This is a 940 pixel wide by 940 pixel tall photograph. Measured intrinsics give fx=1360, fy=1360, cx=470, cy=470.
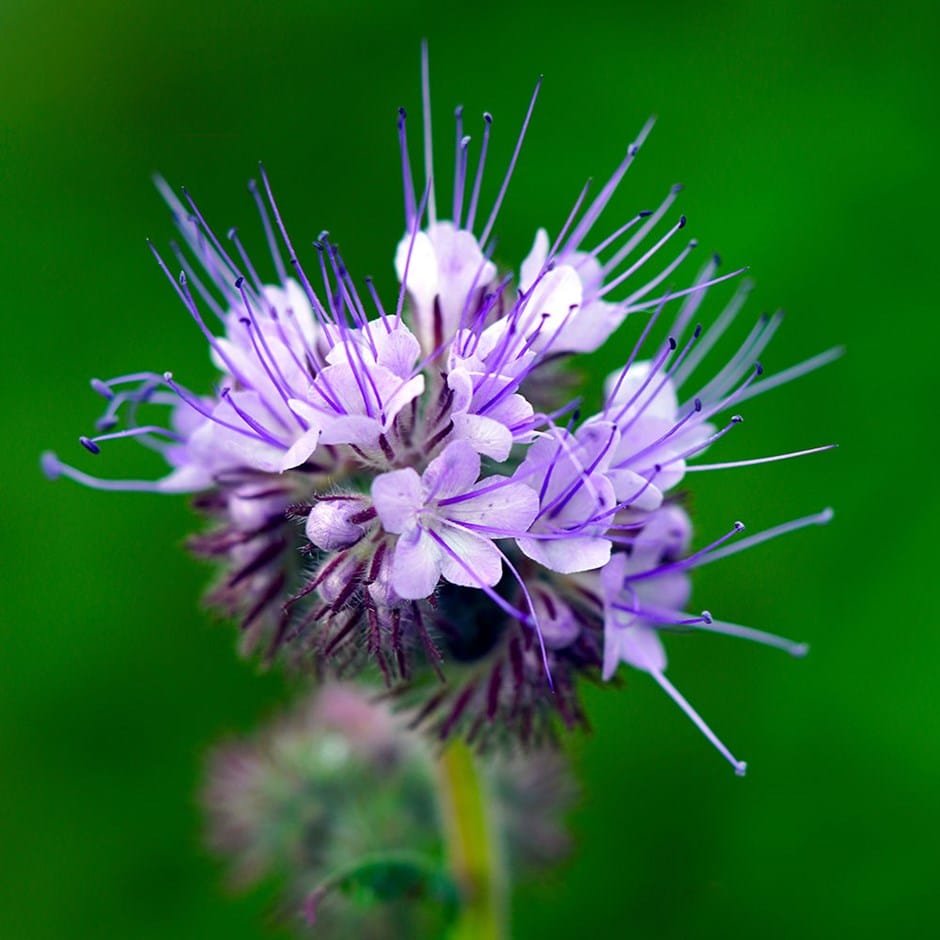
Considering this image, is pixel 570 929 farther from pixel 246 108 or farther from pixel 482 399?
pixel 246 108

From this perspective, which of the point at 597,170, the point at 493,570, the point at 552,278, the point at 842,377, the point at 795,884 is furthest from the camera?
the point at 597,170

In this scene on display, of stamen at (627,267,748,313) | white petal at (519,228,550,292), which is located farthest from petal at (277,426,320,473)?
stamen at (627,267,748,313)

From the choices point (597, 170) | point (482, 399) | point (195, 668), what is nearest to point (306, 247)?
point (597, 170)

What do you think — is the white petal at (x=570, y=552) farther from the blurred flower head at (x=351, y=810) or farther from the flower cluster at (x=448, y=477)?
the blurred flower head at (x=351, y=810)

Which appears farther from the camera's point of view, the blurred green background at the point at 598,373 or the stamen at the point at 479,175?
the blurred green background at the point at 598,373

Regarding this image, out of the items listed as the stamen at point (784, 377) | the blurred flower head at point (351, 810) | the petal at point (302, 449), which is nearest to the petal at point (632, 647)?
the stamen at point (784, 377)

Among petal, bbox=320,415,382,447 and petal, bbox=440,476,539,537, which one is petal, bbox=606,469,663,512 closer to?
petal, bbox=440,476,539,537
